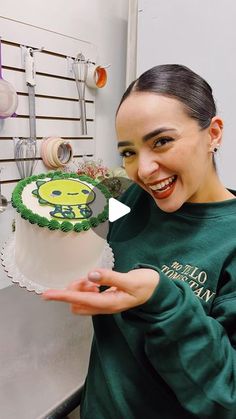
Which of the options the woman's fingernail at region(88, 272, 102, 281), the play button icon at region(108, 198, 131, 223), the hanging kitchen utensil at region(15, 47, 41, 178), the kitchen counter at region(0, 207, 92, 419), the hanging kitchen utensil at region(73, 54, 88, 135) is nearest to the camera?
the woman's fingernail at region(88, 272, 102, 281)

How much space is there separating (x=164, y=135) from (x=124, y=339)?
0.41 metres

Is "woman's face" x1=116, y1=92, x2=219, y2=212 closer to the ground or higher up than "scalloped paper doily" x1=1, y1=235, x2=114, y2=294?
higher up

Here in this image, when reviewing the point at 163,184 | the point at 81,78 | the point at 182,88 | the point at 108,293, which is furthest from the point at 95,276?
the point at 81,78

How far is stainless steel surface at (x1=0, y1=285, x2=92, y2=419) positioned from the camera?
2.26 feet

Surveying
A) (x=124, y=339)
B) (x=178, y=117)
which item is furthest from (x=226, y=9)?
(x=124, y=339)

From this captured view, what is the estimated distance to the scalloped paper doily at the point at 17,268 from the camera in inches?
27.3

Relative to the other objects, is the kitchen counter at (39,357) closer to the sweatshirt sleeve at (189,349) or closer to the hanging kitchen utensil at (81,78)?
the sweatshirt sleeve at (189,349)

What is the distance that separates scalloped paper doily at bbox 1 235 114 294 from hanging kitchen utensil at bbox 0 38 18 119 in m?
0.47

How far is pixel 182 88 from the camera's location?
2.04 feet

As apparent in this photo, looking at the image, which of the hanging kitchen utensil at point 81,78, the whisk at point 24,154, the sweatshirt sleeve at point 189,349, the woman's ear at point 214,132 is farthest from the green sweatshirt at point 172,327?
the hanging kitchen utensil at point 81,78

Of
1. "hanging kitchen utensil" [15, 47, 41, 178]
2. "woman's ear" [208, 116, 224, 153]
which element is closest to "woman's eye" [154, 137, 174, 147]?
"woman's ear" [208, 116, 224, 153]

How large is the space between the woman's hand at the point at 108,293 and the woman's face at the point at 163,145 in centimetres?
22

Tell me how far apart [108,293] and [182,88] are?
1.35 ft

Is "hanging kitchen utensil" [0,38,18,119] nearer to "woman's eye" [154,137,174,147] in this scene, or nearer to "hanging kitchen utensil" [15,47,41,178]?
"hanging kitchen utensil" [15,47,41,178]
